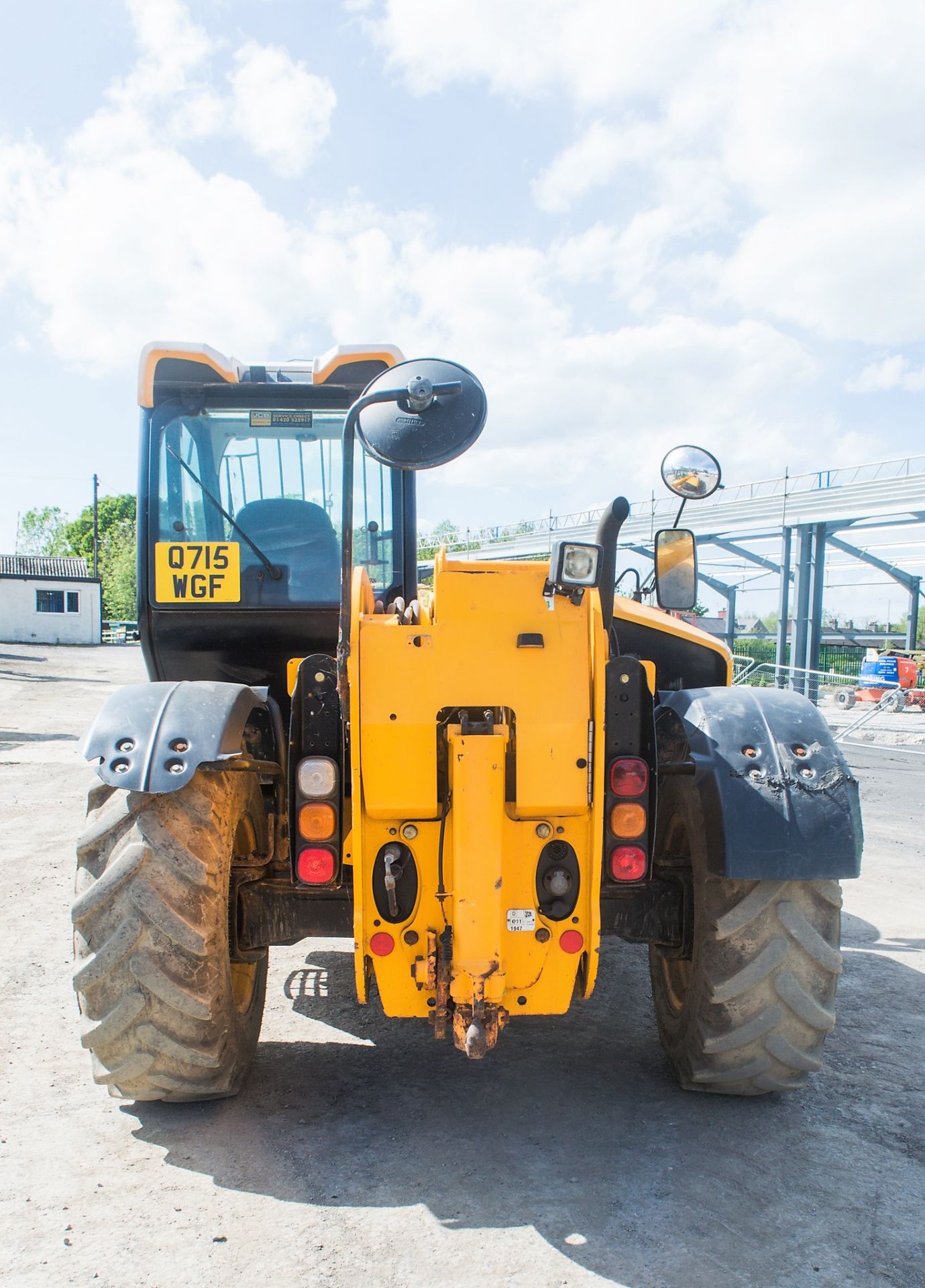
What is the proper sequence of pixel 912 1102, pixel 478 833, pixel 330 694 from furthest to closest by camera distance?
pixel 912 1102
pixel 330 694
pixel 478 833

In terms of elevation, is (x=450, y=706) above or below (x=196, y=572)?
below

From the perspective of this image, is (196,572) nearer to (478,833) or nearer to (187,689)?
(187,689)

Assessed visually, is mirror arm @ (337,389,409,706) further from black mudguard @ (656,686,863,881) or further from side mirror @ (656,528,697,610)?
side mirror @ (656,528,697,610)

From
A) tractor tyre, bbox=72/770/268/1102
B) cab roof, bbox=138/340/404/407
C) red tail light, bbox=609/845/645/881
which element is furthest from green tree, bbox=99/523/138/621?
red tail light, bbox=609/845/645/881

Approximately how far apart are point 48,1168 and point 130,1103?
45 centimetres

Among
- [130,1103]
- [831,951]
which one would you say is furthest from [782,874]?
[130,1103]

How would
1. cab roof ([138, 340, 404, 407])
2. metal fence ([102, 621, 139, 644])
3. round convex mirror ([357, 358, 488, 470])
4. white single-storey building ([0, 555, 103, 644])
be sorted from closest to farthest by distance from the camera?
round convex mirror ([357, 358, 488, 470])
cab roof ([138, 340, 404, 407])
white single-storey building ([0, 555, 103, 644])
metal fence ([102, 621, 139, 644])

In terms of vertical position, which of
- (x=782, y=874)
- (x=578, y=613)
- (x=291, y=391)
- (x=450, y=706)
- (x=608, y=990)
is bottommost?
(x=608, y=990)

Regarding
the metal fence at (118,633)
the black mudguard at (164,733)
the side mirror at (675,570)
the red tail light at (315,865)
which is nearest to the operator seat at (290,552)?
the black mudguard at (164,733)

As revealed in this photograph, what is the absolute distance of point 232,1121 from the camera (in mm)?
3172

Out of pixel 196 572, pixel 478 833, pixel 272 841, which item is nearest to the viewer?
pixel 478 833

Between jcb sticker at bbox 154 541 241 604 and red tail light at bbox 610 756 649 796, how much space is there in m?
2.20

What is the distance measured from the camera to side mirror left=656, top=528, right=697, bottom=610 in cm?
388

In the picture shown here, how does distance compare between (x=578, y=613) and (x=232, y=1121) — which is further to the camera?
(x=232, y=1121)
